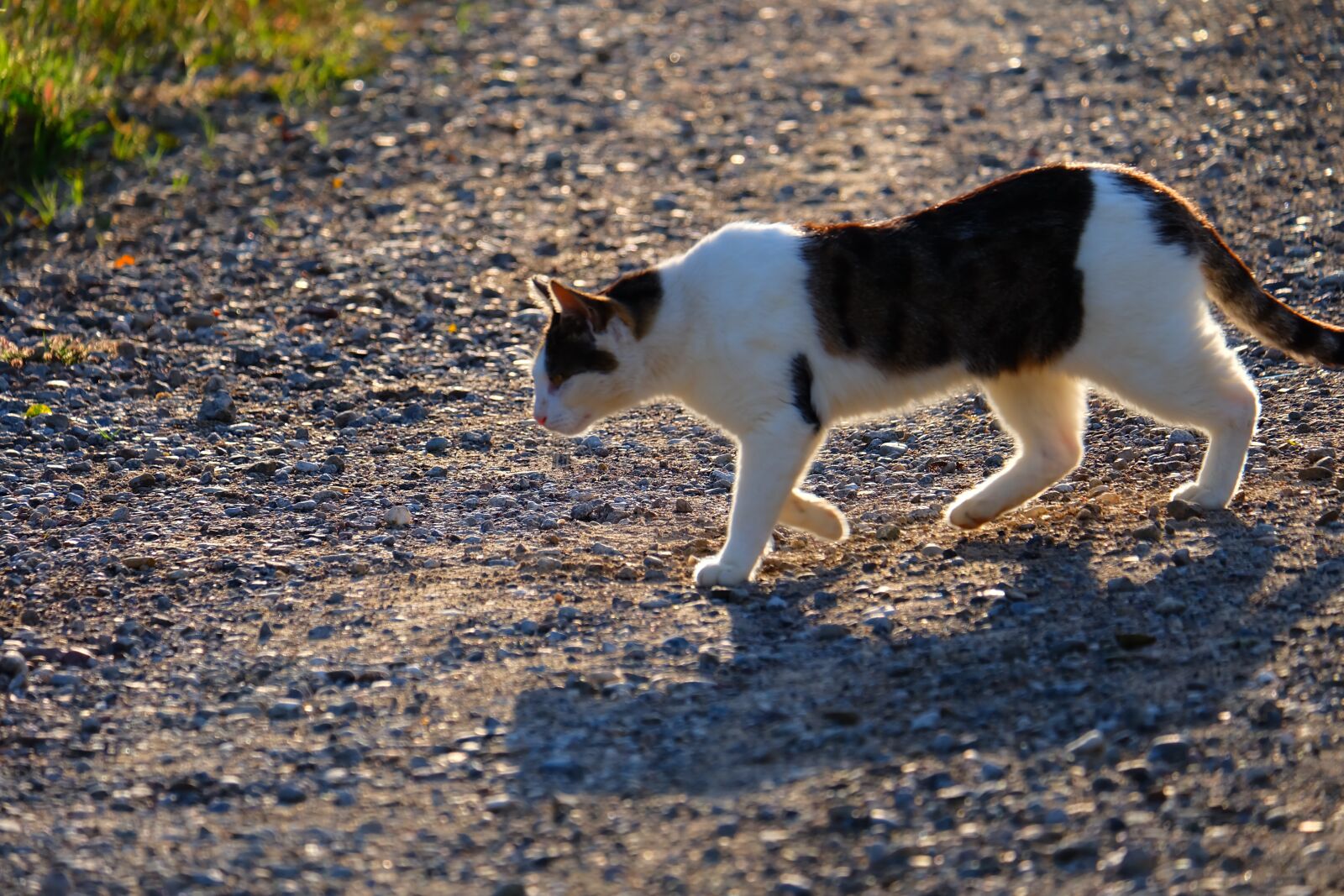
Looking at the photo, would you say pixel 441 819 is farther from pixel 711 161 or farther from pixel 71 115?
pixel 71 115

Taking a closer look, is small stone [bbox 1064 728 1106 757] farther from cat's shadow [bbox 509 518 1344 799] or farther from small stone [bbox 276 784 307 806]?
small stone [bbox 276 784 307 806]

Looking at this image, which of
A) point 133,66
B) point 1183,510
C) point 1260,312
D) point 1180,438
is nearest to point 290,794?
point 1183,510

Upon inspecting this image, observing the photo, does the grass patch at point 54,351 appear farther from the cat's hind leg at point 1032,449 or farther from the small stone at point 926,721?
the small stone at point 926,721

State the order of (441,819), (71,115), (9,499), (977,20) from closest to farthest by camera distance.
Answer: (441,819) < (9,499) < (71,115) < (977,20)

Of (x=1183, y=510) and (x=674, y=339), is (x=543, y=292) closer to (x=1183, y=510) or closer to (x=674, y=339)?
(x=674, y=339)

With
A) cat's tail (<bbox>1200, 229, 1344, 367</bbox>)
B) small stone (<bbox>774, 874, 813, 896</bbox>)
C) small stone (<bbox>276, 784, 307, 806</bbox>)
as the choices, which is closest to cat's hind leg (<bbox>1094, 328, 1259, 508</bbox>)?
cat's tail (<bbox>1200, 229, 1344, 367</bbox>)

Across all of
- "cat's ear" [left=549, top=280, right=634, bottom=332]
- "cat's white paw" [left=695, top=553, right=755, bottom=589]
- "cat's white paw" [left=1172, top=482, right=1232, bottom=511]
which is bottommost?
"cat's white paw" [left=695, top=553, right=755, bottom=589]

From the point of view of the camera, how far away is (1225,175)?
8547 millimetres

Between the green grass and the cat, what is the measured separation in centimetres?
523

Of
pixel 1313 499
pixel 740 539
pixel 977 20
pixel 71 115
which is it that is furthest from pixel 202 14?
pixel 1313 499

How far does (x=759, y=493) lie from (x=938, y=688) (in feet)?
3.58

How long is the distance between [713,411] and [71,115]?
6359 mm

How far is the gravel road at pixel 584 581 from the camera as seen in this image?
11.4 ft

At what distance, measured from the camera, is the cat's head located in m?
5.14
